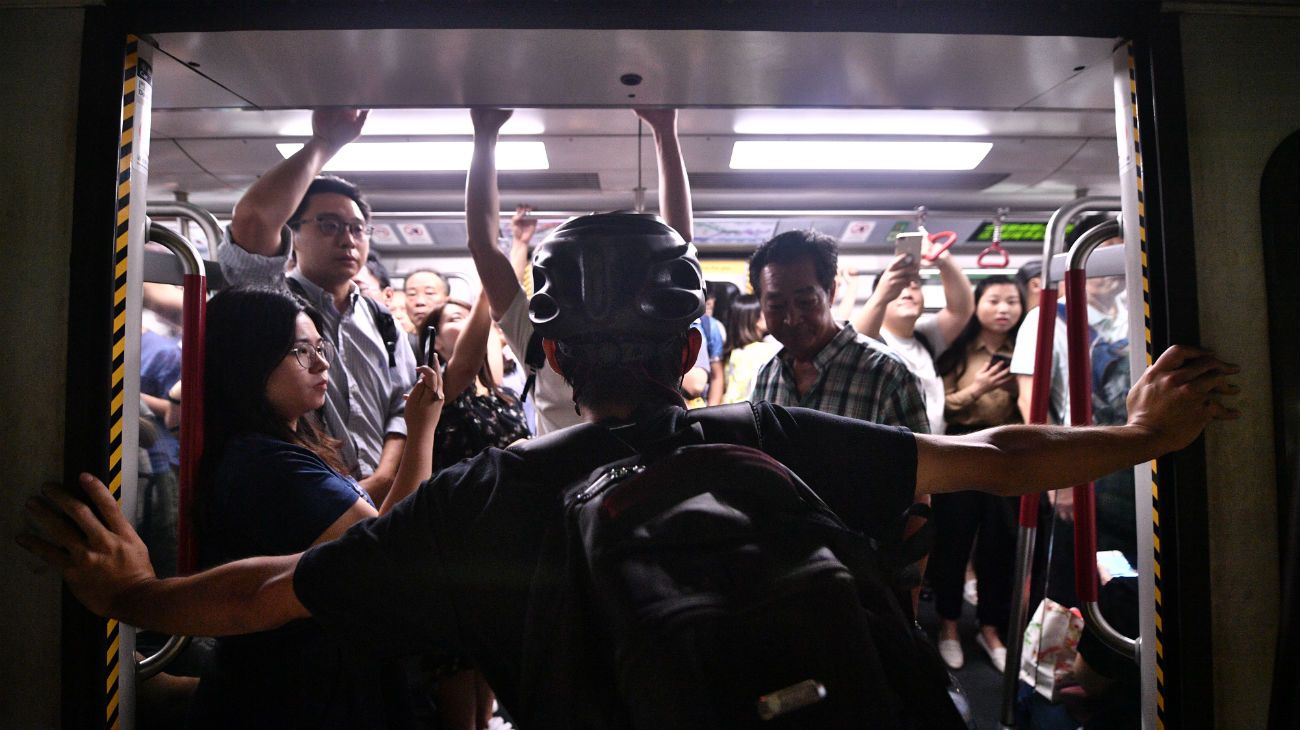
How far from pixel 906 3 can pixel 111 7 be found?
5.53ft

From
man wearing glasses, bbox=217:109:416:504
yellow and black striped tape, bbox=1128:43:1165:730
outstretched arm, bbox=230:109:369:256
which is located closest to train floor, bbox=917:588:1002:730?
yellow and black striped tape, bbox=1128:43:1165:730

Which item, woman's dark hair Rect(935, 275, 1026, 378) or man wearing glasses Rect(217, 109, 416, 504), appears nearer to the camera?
man wearing glasses Rect(217, 109, 416, 504)

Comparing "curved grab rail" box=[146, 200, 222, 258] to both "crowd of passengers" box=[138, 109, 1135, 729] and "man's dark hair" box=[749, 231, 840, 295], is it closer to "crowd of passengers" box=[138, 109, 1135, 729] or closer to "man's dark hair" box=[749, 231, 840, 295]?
"crowd of passengers" box=[138, 109, 1135, 729]

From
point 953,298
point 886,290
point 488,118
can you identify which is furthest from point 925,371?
point 488,118

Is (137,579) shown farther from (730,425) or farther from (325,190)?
(325,190)

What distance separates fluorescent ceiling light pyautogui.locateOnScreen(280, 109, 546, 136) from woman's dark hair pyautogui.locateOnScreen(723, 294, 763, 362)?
171 cm

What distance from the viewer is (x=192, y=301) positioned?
1812mm

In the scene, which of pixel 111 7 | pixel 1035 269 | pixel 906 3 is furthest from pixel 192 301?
pixel 1035 269

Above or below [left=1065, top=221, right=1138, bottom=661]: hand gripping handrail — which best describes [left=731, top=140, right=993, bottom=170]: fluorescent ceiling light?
above

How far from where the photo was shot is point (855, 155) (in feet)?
10.7

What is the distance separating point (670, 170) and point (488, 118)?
582mm

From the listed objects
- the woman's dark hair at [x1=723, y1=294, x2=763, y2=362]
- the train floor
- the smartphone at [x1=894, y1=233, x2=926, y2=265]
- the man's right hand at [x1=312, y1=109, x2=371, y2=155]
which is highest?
the man's right hand at [x1=312, y1=109, x2=371, y2=155]

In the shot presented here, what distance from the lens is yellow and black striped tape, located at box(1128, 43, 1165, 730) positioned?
1.61 meters

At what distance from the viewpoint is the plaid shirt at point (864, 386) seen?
2545 mm
